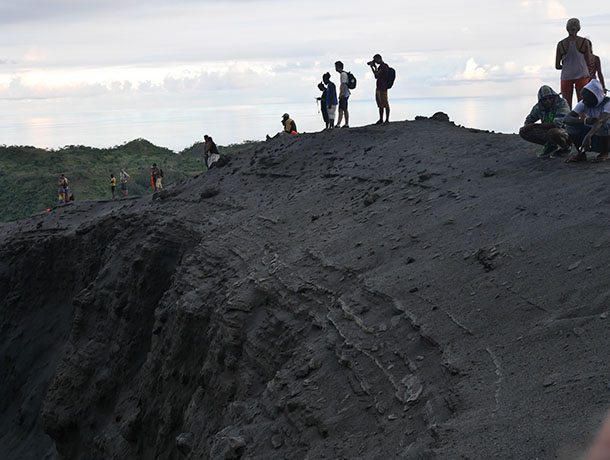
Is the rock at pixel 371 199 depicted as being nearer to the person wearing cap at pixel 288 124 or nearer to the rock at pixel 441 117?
the rock at pixel 441 117

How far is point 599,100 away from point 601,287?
3510 millimetres

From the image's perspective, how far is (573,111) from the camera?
8789mm

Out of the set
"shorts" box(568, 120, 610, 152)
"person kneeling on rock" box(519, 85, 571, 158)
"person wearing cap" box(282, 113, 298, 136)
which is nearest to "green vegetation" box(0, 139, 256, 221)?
"person wearing cap" box(282, 113, 298, 136)

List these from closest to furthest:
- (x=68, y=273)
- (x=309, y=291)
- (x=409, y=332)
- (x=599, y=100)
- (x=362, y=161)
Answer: (x=409, y=332) < (x=309, y=291) < (x=599, y=100) < (x=362, y=161) < (x=68, y=273)

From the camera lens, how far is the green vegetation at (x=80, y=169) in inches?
1499

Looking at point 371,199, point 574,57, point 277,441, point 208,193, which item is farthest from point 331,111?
point 277,441

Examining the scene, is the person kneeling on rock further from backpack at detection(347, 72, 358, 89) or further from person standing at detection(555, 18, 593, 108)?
backpack at detection(347, 72, 358, 89)

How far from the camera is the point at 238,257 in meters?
A: 10.1

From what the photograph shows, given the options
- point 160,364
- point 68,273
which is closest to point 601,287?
point 160,364

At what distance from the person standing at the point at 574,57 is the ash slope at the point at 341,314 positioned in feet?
3.44

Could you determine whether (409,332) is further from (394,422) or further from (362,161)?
(362,161)

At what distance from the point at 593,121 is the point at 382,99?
258 inches

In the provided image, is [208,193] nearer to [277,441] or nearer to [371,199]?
[371,199]

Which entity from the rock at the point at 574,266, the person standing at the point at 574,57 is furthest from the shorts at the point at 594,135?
the rock at the point at 574,266
